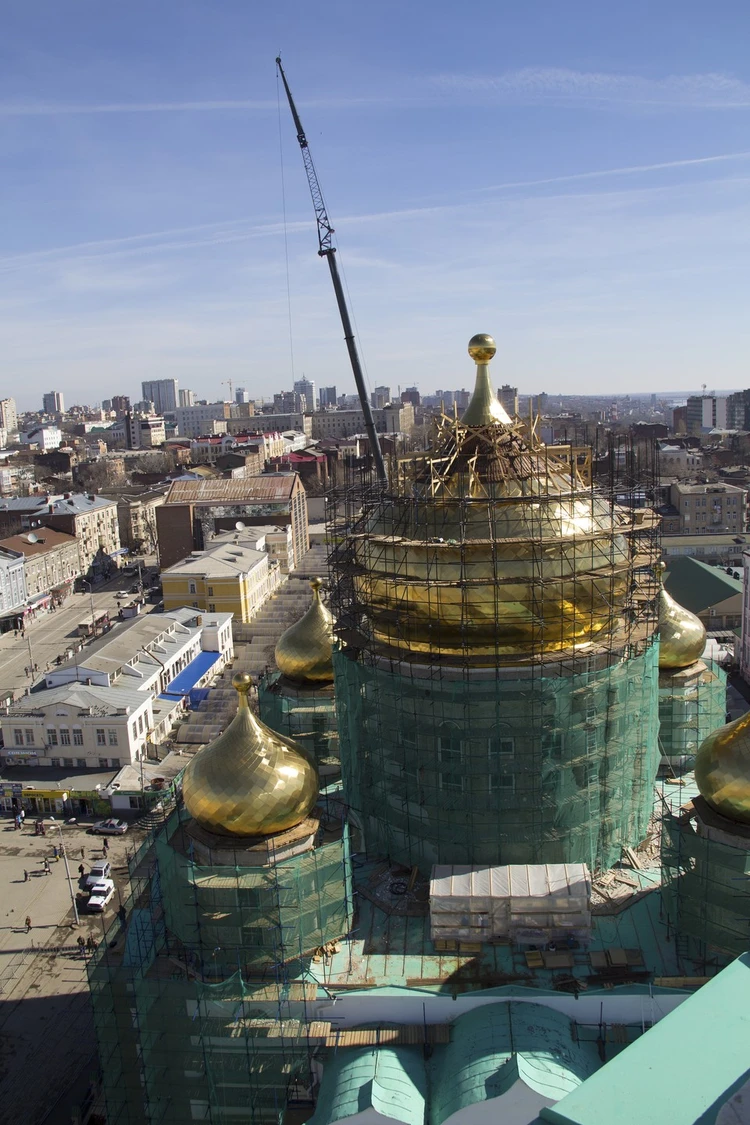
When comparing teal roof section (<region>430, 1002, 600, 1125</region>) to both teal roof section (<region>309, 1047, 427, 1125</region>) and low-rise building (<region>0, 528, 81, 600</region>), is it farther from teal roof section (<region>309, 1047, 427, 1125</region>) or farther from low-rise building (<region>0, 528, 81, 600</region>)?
low-rise building (<region>0, 528, 81, 600</region>)

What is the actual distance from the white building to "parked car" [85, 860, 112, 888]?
3710 centimetres

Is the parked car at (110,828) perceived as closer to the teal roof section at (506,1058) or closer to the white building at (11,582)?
the teal roof section at (506,1058)

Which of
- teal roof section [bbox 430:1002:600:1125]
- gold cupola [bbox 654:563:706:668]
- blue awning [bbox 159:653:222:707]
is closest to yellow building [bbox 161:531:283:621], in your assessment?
blue awning [bbox 159:653:222:707]

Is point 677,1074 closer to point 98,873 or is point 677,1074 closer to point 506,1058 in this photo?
point 506,1058

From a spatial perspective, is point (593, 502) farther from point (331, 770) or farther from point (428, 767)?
point (331, 770)

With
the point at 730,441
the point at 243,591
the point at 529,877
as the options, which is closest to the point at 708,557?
the point at 243,591

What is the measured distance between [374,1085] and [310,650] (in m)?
12.0

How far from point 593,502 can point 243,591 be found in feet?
133

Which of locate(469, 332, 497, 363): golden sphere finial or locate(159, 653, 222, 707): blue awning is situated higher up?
locate(469, 332, 497, 363): golden sphere finial

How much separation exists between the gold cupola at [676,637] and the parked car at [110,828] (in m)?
21.2

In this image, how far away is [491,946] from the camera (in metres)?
14.9

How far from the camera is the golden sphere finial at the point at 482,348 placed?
18.0 m

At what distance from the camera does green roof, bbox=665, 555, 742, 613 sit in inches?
2037

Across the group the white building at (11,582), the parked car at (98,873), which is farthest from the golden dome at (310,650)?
the white building at (11,582)
